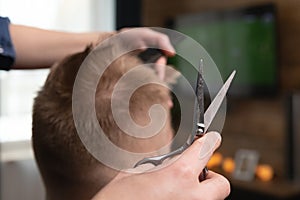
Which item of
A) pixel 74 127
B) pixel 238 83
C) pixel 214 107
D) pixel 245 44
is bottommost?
pixel 238 83

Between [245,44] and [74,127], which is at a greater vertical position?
[74,127]

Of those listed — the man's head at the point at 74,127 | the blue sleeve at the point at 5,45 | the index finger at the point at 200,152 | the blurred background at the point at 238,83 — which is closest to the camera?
the index finger at the point at 200,152

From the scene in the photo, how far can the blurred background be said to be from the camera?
8.41ft

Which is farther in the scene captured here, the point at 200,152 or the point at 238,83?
the point at 238,83

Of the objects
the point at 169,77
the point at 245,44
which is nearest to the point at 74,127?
the point at 169,77

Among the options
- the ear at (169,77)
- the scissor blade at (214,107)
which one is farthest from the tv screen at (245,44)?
the scissor blade at (214,107)

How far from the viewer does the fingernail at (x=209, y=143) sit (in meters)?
0.50

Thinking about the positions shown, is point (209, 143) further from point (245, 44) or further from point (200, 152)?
point (245, 44)

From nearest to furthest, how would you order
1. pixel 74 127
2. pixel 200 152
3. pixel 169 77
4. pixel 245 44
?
pixel 200 152, pixel 74 127, pixel 169 77, pixel 245 44

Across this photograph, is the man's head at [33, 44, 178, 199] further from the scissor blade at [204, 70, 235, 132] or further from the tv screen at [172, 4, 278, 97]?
the tv screen at [172, 4, 278, 97]

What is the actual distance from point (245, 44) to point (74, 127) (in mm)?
2120

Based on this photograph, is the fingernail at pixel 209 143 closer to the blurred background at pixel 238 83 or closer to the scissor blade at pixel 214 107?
the scissor blade at pixel 214 107

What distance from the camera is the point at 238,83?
9.11 ft

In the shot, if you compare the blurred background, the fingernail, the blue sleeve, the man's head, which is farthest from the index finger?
the blurred background
